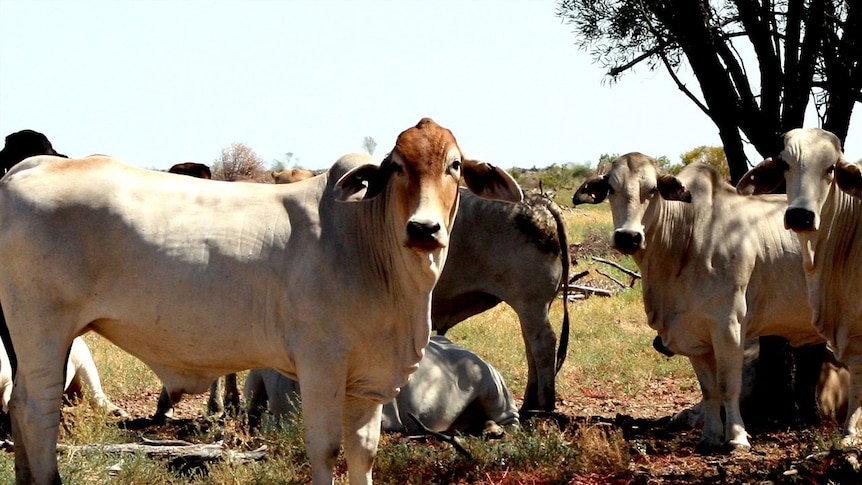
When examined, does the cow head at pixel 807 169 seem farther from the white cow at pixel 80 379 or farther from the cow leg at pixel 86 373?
the cow leg at pixel 86 373

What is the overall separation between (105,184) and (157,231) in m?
0.38

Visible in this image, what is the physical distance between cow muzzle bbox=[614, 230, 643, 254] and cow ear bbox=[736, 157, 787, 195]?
0.83 metres

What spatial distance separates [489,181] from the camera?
6324mm

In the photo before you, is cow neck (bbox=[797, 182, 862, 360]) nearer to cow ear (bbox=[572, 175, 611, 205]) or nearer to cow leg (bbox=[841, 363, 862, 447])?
cow leg (bbox=[841, 363, 862, 447])

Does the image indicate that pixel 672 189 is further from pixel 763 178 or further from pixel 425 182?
pixel 425 182

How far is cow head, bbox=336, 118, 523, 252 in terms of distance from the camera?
18.8 ft

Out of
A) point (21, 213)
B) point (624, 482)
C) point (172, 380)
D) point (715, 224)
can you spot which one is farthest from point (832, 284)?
point (21, 213)

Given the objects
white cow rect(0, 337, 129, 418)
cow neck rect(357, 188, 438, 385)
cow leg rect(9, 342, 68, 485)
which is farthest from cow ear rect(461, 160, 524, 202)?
white cow rect(0, 337, 129, 418)

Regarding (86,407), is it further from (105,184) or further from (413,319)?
(413,319)

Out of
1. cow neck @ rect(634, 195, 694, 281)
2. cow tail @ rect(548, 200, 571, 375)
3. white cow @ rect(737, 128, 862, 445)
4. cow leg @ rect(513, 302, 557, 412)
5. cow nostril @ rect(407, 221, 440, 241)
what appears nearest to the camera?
cow nostril @ rect(407, 221, 440, 241)

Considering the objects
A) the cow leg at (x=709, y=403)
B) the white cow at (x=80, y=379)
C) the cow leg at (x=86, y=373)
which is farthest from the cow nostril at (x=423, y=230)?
the cow leg at (x=86, y=373)

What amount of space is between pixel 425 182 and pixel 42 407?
2287 mm

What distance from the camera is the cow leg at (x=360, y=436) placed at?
6.47 meters

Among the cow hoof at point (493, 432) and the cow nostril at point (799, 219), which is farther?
the cow hoof at point (493, 432)
